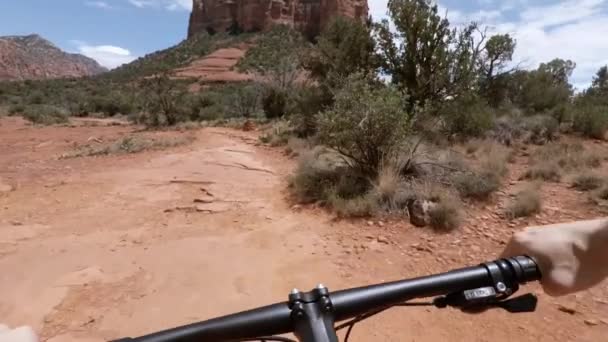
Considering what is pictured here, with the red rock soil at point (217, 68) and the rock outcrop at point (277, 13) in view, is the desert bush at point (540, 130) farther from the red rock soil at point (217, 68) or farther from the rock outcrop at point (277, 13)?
the rock outcrop at point (277, 13)

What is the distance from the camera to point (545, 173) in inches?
257

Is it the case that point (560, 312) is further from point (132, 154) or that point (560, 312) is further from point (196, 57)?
point (196, 57)

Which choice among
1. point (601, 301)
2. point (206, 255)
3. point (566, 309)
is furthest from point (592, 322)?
point (206, 255)

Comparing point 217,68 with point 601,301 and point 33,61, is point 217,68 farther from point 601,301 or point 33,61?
point 33,61

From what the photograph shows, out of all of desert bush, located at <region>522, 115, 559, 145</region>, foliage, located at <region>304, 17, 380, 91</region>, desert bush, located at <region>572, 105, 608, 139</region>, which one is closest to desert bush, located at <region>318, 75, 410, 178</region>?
foliage, located at <region>304, 17, 380, 91</region>

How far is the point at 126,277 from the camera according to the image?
371cm

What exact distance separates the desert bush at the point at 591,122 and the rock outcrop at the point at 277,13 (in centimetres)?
6168

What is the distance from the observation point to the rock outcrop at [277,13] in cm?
6856

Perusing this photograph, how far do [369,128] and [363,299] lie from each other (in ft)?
17.6

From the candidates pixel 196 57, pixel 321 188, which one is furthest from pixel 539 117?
pixel 196 57

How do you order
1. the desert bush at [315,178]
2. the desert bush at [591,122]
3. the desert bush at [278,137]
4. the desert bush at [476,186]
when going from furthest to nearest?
the desert bush at [278,137], the desert bush at [591,122], the desert bush at [315,178], the desert bush at [476,186]

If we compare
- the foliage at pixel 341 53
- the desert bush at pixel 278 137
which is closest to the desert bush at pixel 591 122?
the foliage at pixel 341 53

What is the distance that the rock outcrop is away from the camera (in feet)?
225

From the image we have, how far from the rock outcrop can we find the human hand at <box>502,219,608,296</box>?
235ft
